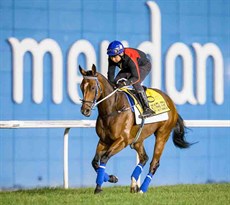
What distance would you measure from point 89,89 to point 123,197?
131 cm

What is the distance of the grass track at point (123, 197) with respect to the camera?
10758 millimetres

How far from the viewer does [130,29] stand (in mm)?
15141

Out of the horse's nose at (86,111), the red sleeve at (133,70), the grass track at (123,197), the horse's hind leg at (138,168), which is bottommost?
the grass track at (123,197)

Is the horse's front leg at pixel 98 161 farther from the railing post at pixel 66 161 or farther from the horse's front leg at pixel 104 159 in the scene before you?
the railing post at pixel 66 161

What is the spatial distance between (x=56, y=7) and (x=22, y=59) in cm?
92

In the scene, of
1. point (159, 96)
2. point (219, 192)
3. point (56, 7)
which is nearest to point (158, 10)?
point (56, 7)

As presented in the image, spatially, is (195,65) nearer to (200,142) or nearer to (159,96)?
(200,142)

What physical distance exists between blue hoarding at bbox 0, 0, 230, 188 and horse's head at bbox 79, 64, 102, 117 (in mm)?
3051

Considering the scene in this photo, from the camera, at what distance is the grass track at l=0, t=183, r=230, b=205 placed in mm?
10758

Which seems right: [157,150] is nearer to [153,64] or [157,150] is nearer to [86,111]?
[86,111]

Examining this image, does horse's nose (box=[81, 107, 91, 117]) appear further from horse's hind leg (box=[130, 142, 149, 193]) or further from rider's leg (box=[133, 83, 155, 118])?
horse's hind leg (box=[130, 142, 149, 193])

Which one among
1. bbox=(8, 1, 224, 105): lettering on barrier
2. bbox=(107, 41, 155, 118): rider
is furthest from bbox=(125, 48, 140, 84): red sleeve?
bbox=(8, 1, 224, 105): lettering on barrier

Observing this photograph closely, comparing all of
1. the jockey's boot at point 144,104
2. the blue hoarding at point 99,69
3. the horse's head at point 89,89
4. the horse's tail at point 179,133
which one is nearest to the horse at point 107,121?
the horse's head at point 89,89

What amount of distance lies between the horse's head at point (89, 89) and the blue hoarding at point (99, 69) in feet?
10.0
